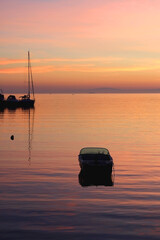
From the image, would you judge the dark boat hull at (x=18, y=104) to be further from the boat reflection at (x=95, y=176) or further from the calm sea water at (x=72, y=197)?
the boat reflection at (x=95, y=176)

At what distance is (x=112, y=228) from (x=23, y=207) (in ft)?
24.2

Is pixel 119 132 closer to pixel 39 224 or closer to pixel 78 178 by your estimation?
pixel 78 178

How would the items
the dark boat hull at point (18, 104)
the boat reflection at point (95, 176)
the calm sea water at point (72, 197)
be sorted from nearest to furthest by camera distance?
the calm sea water at point (72, 197) < the boat reflection at point (95, 176) < the dark boat hull at point (18, 104)

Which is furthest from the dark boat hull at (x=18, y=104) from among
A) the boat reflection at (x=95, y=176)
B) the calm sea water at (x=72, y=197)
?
the boat reflection at (x=95, y=176)

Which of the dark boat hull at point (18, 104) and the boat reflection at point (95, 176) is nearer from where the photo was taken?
the boat reflection at point (95, 176)

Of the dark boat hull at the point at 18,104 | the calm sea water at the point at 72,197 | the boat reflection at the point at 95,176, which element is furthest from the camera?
the dark boat hull at the point at 18,104

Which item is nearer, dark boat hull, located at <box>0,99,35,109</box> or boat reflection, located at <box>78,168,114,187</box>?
boat reflection, located at <box>78,168,114,187</box>

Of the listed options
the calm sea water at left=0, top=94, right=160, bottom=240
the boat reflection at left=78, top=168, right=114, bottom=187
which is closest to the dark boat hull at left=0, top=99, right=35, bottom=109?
the calm sea water at left=0, top=94, right=160, bottom=240

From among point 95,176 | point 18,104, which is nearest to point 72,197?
point 95,176

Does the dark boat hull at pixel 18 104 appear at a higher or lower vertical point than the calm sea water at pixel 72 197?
higher

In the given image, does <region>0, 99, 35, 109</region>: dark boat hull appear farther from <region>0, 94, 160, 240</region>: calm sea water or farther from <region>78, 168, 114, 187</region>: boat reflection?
<region>78, 168, 114, 187</region>: boat reflection

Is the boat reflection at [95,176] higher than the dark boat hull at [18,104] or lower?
lower

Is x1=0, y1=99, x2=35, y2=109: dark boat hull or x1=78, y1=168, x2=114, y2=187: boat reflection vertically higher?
x1=0, y1=99, x2=35, y2=109: dark boat hull

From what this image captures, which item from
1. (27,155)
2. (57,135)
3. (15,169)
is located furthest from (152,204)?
(57,135)
